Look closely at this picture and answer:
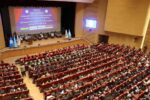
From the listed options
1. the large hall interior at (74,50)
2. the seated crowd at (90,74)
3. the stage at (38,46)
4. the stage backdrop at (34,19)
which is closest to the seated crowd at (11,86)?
the large hall interior at (74,50)

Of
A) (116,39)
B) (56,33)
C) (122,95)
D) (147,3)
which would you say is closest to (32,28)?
(56,33)

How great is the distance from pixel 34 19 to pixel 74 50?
20.0 feet

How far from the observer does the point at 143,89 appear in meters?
8.71

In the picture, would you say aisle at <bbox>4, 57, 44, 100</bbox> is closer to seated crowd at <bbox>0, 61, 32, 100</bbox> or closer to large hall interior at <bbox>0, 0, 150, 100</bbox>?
large hall interior at <bbox>0, 0, 150, 100</bbox>

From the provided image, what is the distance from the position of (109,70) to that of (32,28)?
1041cm

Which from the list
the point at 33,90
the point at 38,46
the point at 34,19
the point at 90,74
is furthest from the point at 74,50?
the point at 33,90

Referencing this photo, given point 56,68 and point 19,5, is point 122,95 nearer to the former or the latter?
point 56,68

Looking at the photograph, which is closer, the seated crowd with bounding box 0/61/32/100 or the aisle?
the seated crowd with bounding box 0/61/32/100

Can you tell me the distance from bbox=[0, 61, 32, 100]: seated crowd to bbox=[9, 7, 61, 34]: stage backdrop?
742 cm

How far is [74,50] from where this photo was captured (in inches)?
591

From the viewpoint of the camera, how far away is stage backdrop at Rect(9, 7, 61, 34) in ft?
55.2

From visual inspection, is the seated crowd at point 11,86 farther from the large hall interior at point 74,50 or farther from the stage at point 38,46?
the stage at point 38,46

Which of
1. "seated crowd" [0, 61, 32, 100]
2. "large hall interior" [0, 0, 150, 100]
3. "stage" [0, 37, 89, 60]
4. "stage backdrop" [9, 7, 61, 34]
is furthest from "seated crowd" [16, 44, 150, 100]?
"stage backdrop" [9, 7, 61, 34]

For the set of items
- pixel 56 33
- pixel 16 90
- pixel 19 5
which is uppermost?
pixel 19 5
